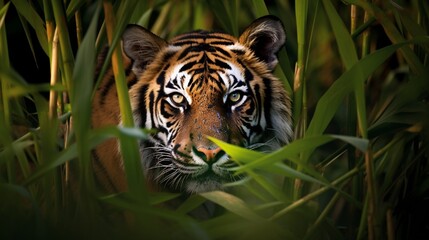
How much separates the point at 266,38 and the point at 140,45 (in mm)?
376

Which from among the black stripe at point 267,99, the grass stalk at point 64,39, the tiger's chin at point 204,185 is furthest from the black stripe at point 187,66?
the grass stalk at point 64,39

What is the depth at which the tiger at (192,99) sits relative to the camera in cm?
226

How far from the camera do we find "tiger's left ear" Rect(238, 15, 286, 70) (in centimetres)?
238

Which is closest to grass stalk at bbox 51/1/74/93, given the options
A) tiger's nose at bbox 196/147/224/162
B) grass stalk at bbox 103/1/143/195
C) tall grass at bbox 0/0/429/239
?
tall grass at bbox 0/0/429/239

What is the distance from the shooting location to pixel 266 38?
8.15 ft

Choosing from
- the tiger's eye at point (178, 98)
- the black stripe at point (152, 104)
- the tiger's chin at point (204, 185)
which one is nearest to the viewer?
the tiger's chin at point (204, 185)

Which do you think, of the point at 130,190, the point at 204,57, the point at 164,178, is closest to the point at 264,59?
the point at 204,57

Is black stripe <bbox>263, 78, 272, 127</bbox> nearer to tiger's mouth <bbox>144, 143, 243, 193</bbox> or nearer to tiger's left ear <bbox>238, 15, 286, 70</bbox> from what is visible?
tiger's left ear <bbox>238, 15, 286, 70</bbox>

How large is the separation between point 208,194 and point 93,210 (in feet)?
0.87

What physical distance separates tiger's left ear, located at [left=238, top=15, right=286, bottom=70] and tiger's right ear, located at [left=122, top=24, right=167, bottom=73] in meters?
0.26

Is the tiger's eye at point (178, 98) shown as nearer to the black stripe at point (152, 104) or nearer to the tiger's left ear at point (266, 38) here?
the black stripe at point (152, 104)

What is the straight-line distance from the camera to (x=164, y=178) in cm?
238

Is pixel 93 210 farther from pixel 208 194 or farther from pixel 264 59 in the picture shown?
pixel 264 59

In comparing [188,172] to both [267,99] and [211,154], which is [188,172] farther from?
[267,99]
